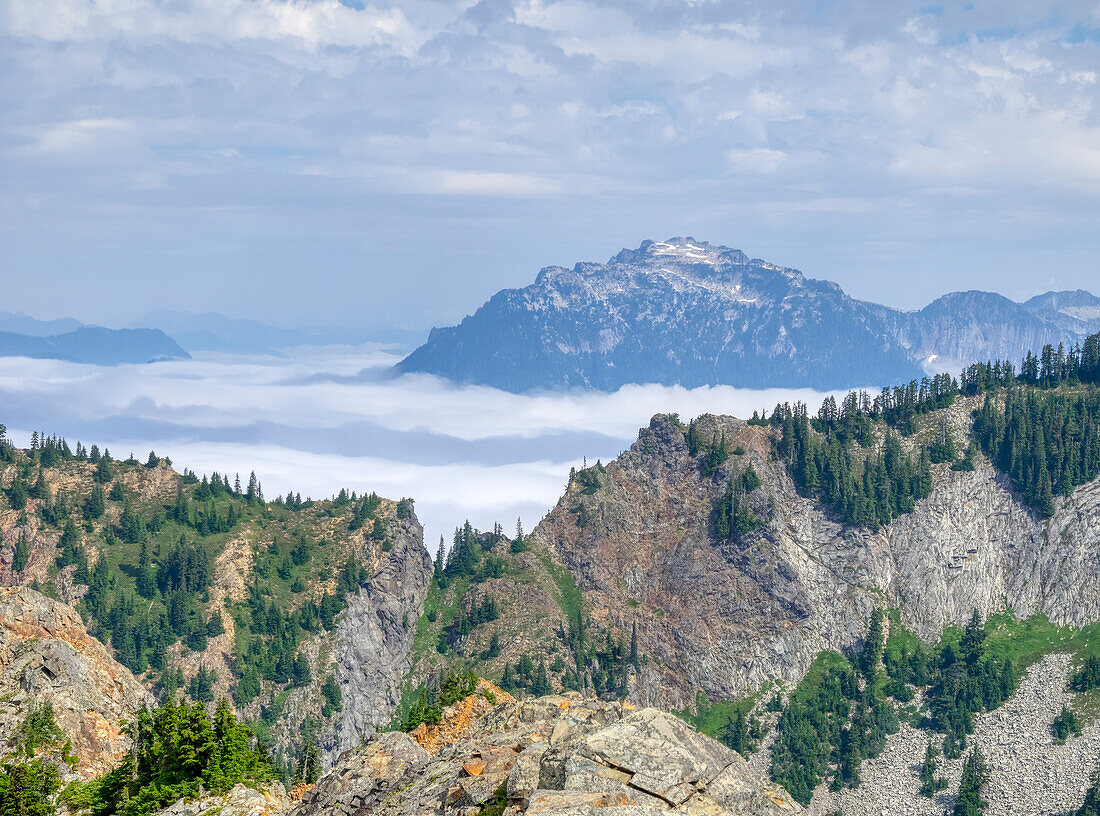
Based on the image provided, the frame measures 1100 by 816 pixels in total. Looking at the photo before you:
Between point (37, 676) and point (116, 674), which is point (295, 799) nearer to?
point (37, 676)

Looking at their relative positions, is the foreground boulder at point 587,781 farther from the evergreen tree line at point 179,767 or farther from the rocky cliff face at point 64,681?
the rocky cliff face at point 64,681

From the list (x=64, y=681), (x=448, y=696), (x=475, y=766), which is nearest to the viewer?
(x=475, y=766)

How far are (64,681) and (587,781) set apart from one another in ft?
335

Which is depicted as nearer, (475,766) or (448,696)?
(475,766)

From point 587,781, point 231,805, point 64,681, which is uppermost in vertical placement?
point 587,781

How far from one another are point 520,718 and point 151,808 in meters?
35.7

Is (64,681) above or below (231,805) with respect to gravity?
above

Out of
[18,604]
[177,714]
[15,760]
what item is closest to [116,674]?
[18,604]

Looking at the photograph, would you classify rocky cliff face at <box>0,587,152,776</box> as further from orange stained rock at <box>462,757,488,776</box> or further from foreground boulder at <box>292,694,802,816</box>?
orange stained rock at <box>462,757,488,776</box>

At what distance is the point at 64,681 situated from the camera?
147375 mm

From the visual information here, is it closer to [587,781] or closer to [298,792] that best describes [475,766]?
[587,781]

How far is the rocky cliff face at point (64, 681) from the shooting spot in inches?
5295

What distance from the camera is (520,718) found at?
379 ft

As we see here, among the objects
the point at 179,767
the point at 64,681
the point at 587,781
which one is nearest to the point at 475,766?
the point at 587,781
